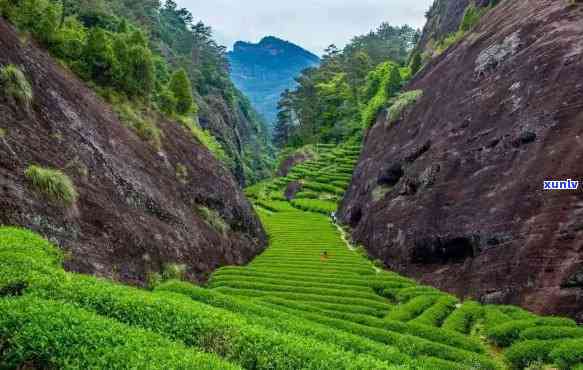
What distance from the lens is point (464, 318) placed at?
754 inches

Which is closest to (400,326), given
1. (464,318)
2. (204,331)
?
(464,318)

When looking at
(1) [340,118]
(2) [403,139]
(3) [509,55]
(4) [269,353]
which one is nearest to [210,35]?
(1) [340,118]

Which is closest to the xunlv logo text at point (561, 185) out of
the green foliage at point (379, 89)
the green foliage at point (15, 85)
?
the green foliage at point (15, 85)

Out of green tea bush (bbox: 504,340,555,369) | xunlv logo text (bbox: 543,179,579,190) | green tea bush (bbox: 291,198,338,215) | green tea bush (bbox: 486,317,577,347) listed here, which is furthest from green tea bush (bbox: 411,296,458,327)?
green tea bush (bbox: 291,198,338,215)

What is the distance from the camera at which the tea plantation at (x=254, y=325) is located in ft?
30.3

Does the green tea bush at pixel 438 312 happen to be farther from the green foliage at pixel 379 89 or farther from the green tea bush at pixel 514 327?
the green foliage at pixel 379 89

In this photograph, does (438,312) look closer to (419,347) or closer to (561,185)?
(419,347)

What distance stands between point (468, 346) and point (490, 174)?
13638 millimetres

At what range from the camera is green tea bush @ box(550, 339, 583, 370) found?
1408 centimetres

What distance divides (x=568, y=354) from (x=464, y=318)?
16.9 feet

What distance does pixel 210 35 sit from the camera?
141250 millimetres

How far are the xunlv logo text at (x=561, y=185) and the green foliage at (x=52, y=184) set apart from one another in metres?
23.4

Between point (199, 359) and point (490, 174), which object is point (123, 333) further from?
point (490, 174)

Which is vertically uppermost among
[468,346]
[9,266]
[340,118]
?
[340,118]
